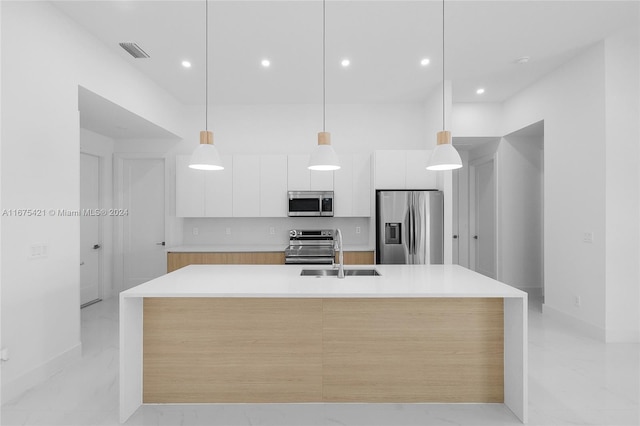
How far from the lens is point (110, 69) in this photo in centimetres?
348

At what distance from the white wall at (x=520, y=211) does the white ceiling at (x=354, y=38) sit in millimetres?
1034

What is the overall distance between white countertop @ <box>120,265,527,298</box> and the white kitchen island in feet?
0.22

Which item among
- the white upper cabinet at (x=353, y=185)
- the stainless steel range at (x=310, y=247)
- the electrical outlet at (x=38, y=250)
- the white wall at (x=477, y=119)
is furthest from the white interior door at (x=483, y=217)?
the electrical outlet at (x=38, y=250)

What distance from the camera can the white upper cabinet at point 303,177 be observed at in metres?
4.84

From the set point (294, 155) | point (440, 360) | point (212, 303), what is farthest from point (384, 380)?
point (294, 155)

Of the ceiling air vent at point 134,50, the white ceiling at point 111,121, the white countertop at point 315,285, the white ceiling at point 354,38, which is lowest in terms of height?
the white countertop at point 315,285

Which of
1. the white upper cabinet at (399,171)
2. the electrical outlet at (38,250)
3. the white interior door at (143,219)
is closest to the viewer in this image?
the electrical outlet at (38,250)

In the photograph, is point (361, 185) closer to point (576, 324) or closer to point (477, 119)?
point (477, 119)

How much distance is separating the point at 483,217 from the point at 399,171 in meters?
2.23

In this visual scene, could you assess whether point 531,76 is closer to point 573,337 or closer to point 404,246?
point 404,246

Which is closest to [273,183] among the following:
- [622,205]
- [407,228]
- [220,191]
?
[220,191]

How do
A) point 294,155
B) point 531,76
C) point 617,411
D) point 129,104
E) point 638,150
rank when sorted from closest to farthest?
point 617,411 < point 638,150 < point 129,104 < point 531,76 < point 294,155

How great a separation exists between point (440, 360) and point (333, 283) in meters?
0.90

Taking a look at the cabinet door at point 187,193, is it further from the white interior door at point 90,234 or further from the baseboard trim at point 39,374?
the baseboard trim at point 39,374
